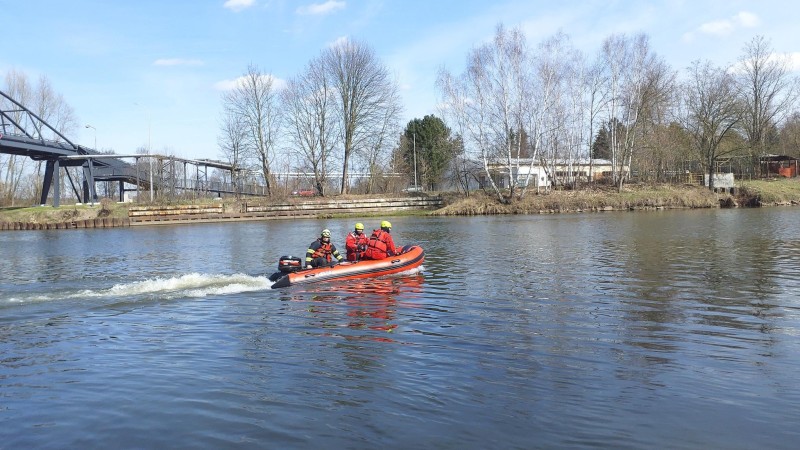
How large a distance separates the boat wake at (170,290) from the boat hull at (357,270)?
2.29ft

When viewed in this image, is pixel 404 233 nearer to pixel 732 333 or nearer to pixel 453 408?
pixel 732 333

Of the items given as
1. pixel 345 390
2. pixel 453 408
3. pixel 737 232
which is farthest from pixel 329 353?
pixel 737 232

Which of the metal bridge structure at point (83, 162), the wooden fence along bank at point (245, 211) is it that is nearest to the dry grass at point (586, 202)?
the wooden fence along bank at point (245, 211)

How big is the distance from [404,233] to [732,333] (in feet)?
74.8

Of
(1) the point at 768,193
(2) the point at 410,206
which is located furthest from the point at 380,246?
(1) the point at 768,193

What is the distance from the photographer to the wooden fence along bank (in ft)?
154

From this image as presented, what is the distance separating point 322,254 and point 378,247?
1564 mm

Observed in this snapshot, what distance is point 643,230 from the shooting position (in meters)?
27.3

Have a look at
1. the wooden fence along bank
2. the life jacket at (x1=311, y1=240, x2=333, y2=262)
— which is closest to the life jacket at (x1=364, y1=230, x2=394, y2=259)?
the life jacket at (x1=311, y1=240, x2=333, y2=262)

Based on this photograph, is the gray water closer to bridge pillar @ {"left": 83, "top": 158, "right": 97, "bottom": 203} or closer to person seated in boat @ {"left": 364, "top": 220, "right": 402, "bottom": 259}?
person seated in boat @ {"left": 364, "top": 220, "right": 402, "bottom": 259}

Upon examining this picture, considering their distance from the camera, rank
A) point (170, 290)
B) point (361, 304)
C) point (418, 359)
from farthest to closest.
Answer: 1. point (170, 290)
2. point (361, 304)
3. point (418, 359)

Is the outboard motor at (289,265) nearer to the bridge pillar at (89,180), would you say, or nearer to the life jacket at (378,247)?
the life jacket at (378,247)

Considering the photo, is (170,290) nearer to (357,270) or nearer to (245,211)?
(357,270)

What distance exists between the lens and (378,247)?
51.9 feet
